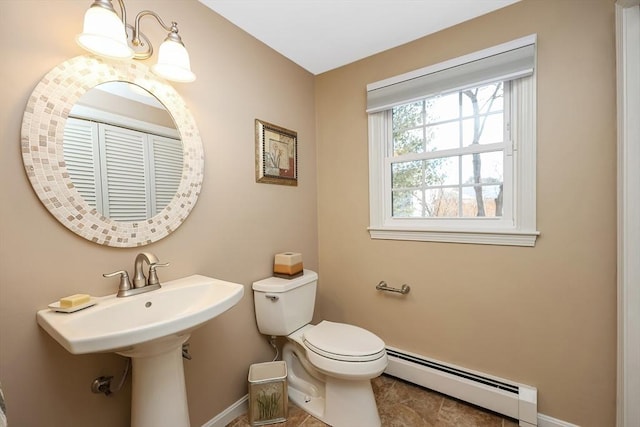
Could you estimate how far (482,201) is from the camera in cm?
161

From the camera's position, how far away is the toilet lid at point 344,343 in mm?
1330

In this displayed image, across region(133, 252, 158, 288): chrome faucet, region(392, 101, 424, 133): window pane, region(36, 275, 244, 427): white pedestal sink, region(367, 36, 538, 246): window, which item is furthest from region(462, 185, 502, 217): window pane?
region(133, 252, 158, 288): chrome faucet

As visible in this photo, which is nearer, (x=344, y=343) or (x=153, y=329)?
(x=153, y=329)

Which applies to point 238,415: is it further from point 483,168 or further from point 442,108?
point 442,108

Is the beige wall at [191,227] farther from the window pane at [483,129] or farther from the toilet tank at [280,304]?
the window pane at [483,129]

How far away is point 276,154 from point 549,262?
1.68 metres

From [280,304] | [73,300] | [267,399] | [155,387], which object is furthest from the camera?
[280,304]

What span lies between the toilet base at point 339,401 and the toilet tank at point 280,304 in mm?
297

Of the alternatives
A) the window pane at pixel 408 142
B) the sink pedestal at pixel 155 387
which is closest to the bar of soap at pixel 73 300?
the sink pedestal at pixel 155 387

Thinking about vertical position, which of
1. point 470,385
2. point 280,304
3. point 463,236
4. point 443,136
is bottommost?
point 470,385

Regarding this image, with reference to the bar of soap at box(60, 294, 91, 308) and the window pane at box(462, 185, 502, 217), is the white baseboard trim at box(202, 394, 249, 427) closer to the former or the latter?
the bar of soap at box(60, 294, 91, 308)

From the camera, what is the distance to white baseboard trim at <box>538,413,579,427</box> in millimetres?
1360

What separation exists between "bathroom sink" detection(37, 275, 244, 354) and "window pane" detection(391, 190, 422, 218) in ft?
4.13

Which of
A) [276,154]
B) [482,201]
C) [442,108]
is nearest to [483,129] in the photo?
[442,108]
